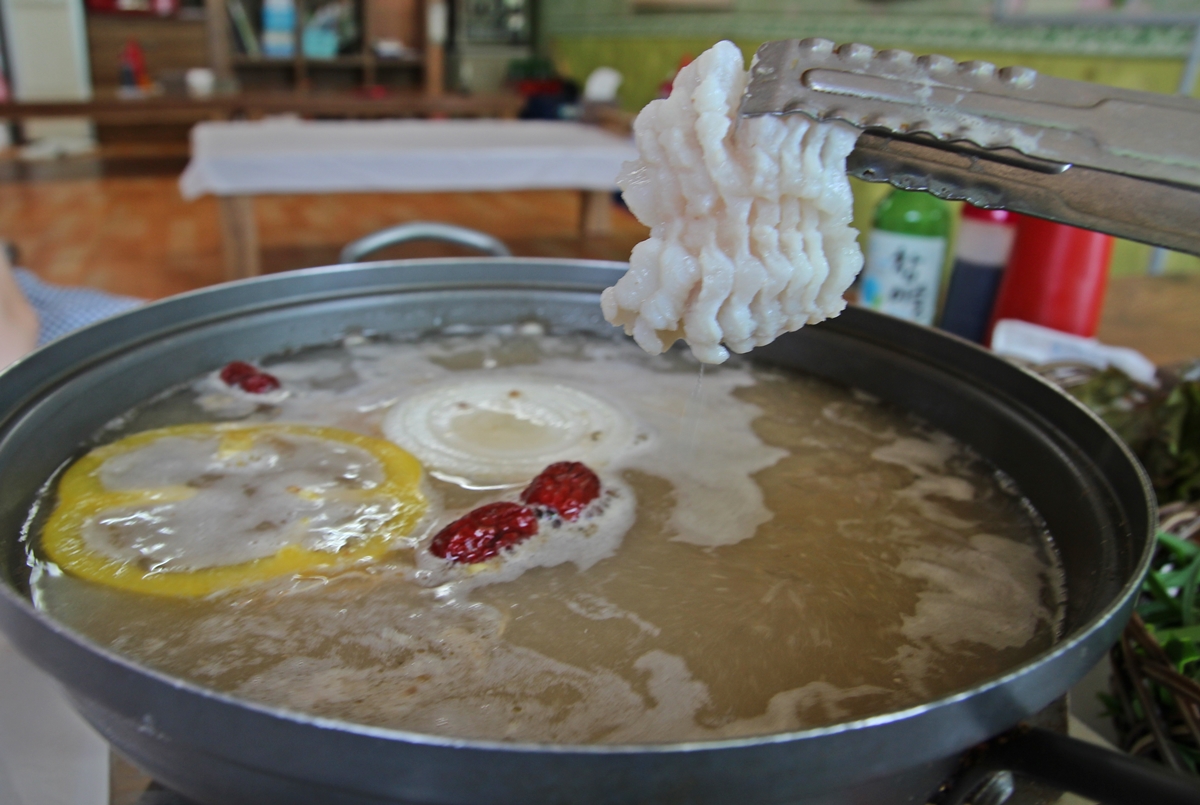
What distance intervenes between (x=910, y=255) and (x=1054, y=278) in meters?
0.23

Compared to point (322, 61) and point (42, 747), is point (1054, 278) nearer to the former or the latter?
point (42, 747)

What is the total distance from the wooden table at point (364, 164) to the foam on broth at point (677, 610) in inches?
89.2

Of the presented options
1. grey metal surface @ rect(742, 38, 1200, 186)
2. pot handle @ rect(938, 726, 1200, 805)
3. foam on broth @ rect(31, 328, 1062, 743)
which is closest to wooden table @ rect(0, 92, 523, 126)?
foam on broth @ rect(31, 328, 1062, 743)

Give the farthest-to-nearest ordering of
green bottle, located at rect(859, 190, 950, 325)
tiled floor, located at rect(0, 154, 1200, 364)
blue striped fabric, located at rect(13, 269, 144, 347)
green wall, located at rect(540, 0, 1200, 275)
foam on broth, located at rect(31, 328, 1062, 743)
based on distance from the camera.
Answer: tiled floor, located at rect(0, 154, 1200, 364), green wall, located at rect(540, 0, 1200, 275), blue striped fabric, located at rect(13, 269, 144, 347), green bottle, located at rect(859, 190, 950, 325), foam on broth, located at rect(31, 328, 1062, 743)

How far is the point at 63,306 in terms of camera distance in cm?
186

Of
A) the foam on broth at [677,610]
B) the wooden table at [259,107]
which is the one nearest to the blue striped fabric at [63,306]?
the foam on broth at [677,610]

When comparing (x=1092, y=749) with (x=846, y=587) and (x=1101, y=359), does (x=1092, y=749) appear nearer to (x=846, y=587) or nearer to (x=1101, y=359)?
(x=846, y=587)

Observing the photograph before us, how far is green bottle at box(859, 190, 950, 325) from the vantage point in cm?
153

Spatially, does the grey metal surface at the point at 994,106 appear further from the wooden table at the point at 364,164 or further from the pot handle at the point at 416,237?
the wooden table at the point at 364,164

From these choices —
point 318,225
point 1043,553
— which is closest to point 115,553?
point 1043,553

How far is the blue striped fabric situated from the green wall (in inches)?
76.0

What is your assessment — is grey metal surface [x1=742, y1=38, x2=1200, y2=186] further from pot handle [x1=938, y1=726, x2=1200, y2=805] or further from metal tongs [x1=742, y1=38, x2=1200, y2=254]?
pot handle [x1=938, y1=726, x2=1200, y2=805]

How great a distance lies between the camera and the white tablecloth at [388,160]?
3141 millimetres

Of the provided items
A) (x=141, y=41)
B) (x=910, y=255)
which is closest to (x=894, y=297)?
(x=910, y=255)
